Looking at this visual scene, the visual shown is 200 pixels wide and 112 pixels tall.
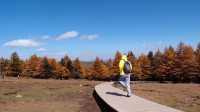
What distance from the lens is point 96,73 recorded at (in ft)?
354

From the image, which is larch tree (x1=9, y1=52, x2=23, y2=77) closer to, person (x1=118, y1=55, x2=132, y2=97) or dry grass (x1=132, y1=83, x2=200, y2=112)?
dry grass (x1=132, y1=83, x2=200, y2=112)

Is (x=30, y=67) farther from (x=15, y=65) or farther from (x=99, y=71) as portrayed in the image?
(x=99, y=71)

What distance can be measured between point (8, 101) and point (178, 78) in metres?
69.8

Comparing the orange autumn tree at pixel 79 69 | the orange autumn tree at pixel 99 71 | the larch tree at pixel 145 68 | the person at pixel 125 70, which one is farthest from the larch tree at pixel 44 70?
the person at pixel 125 70

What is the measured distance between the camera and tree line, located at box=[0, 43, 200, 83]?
86.5m

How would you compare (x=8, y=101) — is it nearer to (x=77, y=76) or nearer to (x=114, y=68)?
(x=114, y=68)

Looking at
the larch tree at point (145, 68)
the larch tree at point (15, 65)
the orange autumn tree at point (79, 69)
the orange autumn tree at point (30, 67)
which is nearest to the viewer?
the larch tree at point (145, 68)

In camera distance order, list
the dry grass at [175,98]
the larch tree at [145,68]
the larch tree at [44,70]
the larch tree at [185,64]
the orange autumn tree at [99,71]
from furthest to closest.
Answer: the larch tree at [44,70]
the orange autumn tree at [99,71]
the larch tree at [145,68]
the larch tree at [185,64]
the dry grass at [175,98]

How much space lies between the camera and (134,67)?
323 ft

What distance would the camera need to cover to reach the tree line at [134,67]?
284 feet

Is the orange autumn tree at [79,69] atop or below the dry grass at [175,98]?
atop

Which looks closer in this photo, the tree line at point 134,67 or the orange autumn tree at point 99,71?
the tree line at point 134,67

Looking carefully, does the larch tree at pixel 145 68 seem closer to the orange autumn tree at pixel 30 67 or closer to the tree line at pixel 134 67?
the tree line at pixel 134 67

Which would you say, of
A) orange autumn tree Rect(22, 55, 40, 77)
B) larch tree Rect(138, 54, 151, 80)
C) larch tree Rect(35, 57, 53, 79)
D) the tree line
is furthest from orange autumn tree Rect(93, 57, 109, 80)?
orange autumn tree Rect(22, 55, 40, 77)
